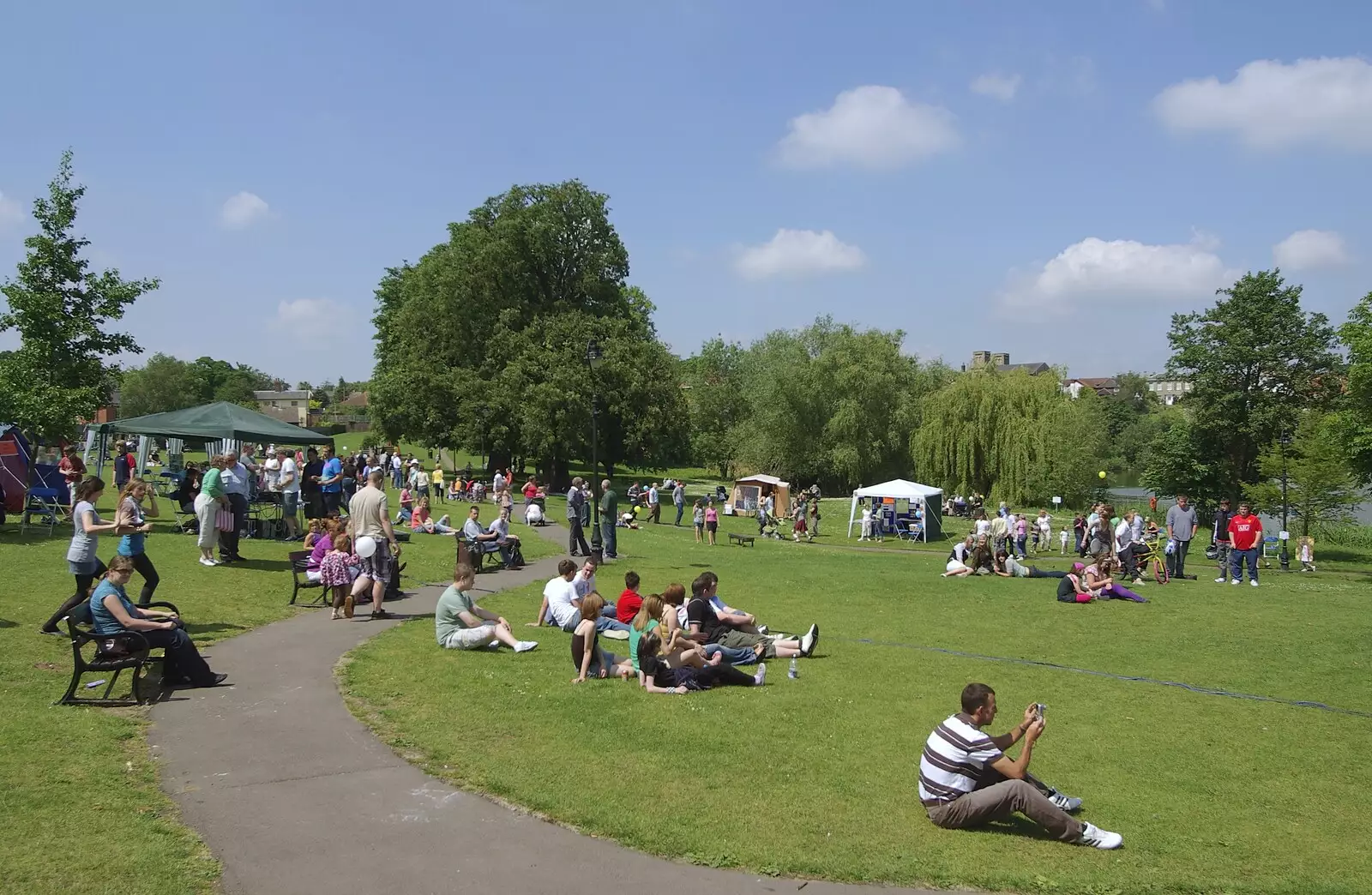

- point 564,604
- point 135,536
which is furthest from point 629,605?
point 135,536

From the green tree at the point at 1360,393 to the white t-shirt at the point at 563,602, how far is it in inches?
1121

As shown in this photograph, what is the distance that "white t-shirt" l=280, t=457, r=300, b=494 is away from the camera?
18.4m

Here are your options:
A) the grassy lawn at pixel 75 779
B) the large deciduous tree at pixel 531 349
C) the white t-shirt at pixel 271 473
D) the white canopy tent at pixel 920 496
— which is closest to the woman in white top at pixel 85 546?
the grassy lawn at pixel 75 779

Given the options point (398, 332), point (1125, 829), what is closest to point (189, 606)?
point (1125, 829)

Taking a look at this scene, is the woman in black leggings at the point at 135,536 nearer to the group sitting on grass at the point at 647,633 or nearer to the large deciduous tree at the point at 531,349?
the group sitting on grass at the point at 647,633

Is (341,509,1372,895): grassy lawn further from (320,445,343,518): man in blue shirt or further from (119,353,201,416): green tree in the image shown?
(119,353,201,416): green tree

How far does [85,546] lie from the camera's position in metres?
10.0

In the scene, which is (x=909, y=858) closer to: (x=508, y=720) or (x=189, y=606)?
(x=508, y=720)

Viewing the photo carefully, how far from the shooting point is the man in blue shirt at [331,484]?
20.4 meters

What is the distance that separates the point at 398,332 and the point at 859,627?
4489 centimetres

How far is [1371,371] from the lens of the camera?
29.6m

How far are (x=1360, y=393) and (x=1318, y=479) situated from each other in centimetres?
423

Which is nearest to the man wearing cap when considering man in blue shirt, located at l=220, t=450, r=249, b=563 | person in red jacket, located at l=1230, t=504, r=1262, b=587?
person in red jacket, located at l=1230, t=504, r=1262, b=587

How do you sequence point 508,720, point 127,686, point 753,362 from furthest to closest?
point 753,362, point 127,686, point 508,720
